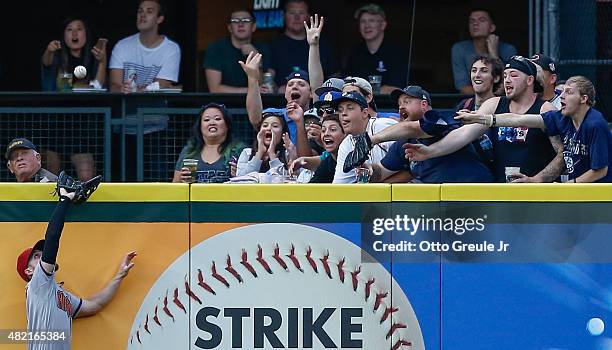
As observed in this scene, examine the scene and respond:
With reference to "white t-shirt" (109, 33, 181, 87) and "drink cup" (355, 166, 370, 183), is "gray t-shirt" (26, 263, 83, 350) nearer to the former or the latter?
"drink cup" (355, 166, 370, 183)

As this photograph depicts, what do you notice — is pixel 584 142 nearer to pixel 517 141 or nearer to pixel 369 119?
pixel 517 141

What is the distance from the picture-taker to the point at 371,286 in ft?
26.2

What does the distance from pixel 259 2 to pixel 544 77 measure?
16.0 ft

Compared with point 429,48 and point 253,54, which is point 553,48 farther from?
point 429,48

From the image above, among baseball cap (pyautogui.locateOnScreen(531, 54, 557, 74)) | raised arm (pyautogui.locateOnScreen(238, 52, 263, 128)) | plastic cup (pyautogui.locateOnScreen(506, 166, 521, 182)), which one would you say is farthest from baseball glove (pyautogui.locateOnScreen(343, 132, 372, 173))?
raised arm (pyautogui.locateOnScreen(238, 52, 263, 128))

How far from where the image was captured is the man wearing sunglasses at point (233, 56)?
12094mm

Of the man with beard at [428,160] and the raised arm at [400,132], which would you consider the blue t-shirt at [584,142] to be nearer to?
the man with beard at [428,160]

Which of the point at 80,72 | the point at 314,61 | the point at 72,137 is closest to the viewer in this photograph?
the point at 314,61

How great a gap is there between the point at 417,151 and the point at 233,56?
4.22 meters

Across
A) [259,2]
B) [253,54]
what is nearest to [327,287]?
[253,54]

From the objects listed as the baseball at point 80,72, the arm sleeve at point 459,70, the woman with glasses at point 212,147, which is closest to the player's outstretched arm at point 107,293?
the woman with glasses at point 212,147

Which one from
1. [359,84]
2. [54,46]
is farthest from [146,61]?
[359,84]

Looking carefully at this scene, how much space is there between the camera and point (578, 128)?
28.1 feet

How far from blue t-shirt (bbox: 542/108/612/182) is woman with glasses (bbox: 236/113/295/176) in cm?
192
